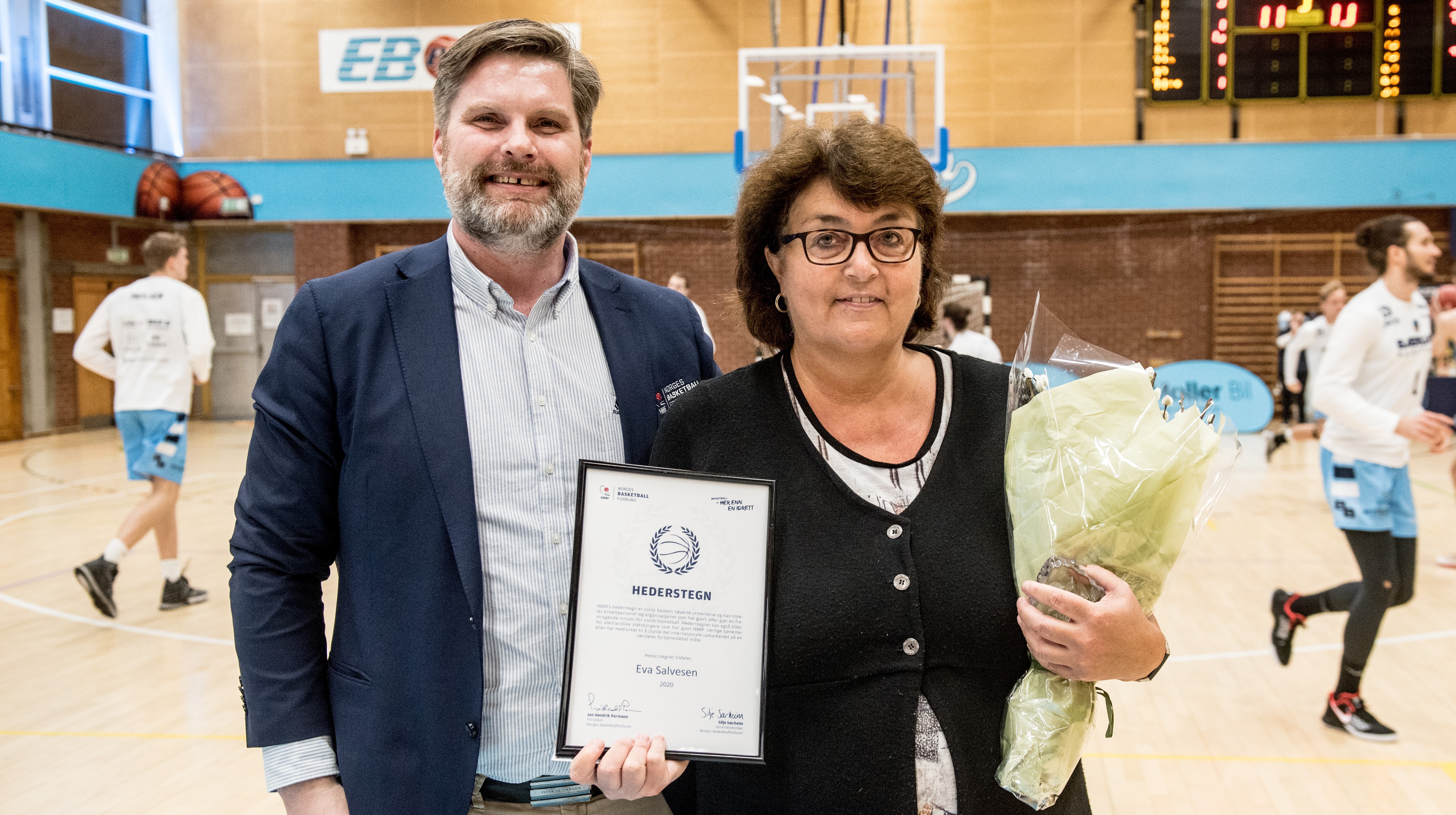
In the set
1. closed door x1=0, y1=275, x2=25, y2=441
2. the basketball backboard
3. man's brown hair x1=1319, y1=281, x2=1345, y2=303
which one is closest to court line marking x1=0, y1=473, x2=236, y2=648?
the basketball backboard

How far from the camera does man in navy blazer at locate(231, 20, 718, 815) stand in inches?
57.3

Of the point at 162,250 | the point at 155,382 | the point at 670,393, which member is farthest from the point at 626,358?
the point at 162,250

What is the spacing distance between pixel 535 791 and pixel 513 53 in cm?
111

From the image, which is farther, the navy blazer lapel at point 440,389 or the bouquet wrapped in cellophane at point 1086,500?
the navy blazer lapel at point 440,389

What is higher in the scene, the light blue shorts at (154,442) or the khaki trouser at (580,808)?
the light blue shorts at (154,442)

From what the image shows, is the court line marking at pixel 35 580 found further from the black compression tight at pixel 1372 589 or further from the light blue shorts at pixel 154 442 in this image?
the black compression tight at pixel 1372 589

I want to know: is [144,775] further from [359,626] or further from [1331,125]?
[1331,125]

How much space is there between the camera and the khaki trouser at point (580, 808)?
4.96 ft

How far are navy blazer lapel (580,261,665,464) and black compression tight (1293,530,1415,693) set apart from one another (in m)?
3.42

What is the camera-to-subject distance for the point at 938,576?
4.49 ft

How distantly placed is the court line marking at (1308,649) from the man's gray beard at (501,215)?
13.6 ft

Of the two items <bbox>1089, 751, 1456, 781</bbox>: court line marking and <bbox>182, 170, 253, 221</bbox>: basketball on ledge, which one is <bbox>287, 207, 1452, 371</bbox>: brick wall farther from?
<bbox>1089, 751, 1456, 781</bbox>: court line marking

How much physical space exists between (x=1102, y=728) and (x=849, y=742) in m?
3.02

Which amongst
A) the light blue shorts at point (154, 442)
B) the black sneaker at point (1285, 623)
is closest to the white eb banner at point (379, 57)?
the light blue shorts at point (154, 442)
